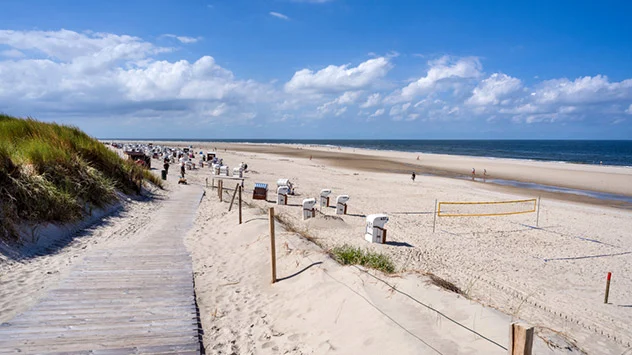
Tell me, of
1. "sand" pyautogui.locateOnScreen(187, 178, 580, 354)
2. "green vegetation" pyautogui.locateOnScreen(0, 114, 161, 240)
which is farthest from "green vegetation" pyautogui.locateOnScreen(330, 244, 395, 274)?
"green vegetation" pyautogui.locateOnScreen(0, 114, 161, 240)

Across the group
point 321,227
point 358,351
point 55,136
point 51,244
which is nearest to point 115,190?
point 55,136

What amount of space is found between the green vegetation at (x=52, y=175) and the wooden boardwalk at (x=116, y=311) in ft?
7.08

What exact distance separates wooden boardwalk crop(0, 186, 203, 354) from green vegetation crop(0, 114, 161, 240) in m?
2.16

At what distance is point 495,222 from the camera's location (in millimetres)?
16469

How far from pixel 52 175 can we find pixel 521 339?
38.4ft

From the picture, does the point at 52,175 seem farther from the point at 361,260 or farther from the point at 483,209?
the point at 483,209

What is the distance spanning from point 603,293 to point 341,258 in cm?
635

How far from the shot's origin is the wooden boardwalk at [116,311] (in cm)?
478

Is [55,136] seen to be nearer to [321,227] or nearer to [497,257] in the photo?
[321,227]

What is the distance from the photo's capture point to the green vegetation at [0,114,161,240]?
8.90 meters

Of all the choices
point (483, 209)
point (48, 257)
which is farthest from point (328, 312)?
point (483, 209)

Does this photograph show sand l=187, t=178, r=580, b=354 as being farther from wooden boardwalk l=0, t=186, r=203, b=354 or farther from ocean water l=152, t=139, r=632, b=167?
ocean water l=152, t=139, r=632, b=167

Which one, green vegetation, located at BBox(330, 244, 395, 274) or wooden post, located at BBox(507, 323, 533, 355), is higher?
wooden post, located at BBox(507, 323, 533, 355)

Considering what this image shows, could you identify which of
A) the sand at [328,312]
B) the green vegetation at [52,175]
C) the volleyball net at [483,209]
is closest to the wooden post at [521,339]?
the sand at [328,312]
